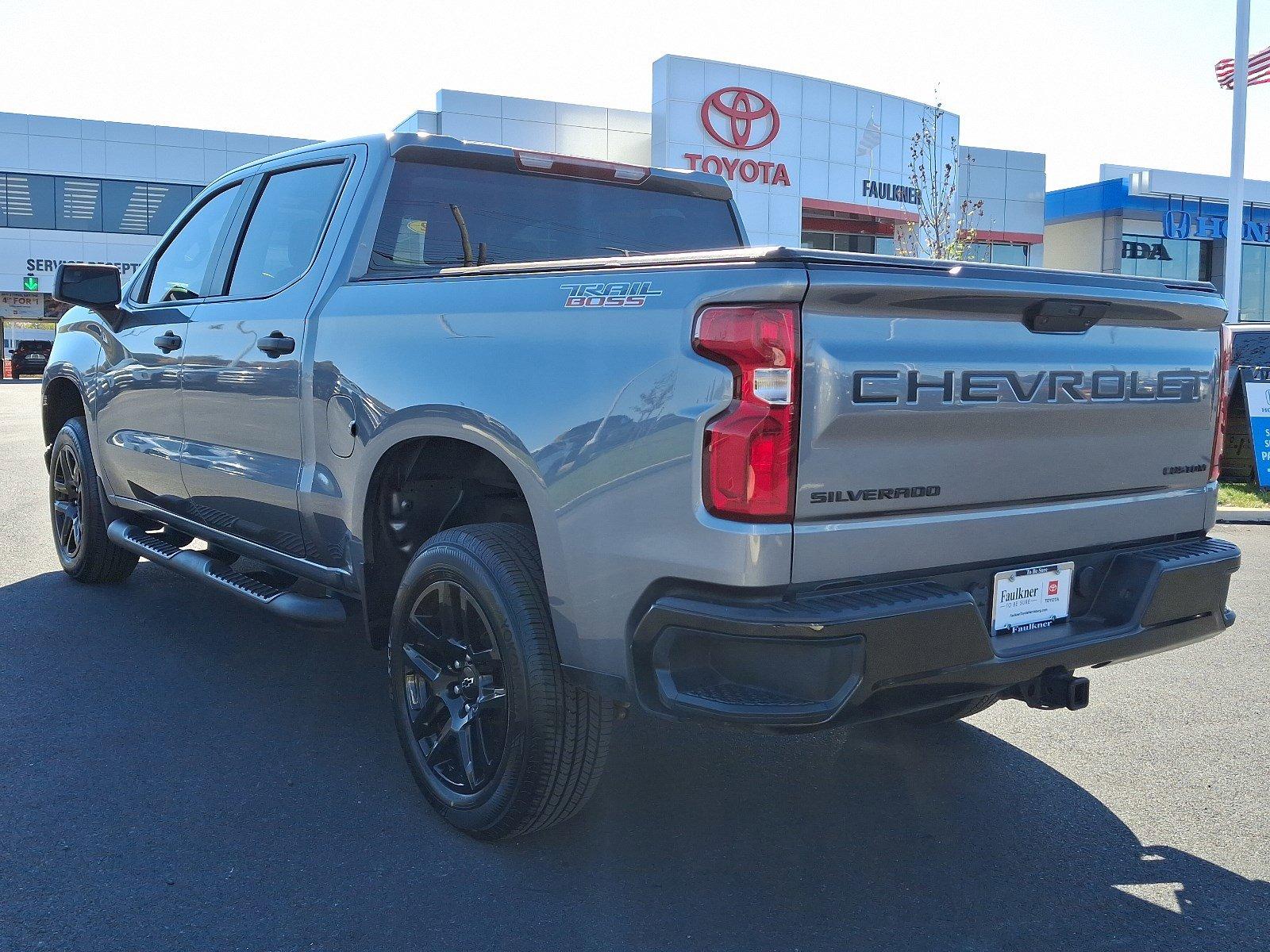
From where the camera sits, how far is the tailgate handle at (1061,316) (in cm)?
297

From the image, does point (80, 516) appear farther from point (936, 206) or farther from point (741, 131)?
point (741, 131)

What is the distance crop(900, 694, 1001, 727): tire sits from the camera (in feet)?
13.0

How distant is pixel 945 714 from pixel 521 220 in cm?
244

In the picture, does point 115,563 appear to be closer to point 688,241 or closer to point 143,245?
point 688,241

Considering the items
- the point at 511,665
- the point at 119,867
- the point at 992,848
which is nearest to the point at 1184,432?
the point at 992,848

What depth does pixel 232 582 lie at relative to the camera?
176 inches

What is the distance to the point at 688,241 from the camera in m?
5.04

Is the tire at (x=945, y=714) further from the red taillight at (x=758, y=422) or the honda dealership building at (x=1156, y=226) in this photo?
the honda dealership building at (x=1156, y=226)

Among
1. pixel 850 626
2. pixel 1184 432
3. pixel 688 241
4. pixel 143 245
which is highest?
pixel 143 245

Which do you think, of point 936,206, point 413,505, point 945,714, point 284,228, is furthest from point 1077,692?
point 936,206

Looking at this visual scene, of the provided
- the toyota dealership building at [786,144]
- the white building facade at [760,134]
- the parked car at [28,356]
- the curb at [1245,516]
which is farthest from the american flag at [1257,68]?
the parked car at [28,356]

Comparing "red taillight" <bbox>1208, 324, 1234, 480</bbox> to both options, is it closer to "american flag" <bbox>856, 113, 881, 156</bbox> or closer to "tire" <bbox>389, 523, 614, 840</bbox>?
"tire" <bbox>389, 523, 614, 840</bbox>

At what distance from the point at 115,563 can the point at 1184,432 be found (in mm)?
5259

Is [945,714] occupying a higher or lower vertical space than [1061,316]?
lower
